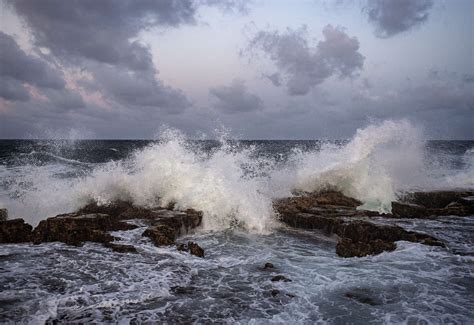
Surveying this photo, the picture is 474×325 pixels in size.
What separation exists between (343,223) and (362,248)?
230 cm

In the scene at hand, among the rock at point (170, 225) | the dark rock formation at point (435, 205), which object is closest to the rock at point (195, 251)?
the rock at point (170, 225)

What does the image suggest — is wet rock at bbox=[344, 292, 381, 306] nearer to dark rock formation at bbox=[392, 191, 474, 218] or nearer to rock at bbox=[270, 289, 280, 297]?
rock at bbox=[270, 289, 280, 297]

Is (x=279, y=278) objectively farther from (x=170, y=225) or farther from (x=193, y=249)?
(x=170, y=225)

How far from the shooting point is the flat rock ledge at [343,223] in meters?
9.55

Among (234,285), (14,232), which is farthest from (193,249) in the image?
(14,232)

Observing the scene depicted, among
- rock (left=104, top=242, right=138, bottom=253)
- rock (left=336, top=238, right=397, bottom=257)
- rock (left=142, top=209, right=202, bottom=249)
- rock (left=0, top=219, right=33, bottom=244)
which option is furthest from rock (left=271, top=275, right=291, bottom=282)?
rock (left=0, top=219, right=33, bottom=244)

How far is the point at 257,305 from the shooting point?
244 inches

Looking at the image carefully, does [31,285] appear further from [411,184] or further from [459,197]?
[411,184]

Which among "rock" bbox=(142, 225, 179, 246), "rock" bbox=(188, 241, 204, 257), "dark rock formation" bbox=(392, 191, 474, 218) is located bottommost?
"rock" bbox=(188, 241, 204, 257)

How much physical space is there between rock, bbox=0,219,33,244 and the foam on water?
12.1 feet

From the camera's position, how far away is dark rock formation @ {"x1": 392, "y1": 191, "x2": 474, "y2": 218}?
13969mm

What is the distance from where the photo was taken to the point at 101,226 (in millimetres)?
10852

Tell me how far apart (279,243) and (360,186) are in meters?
8.77

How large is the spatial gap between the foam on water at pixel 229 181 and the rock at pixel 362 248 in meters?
3.70
